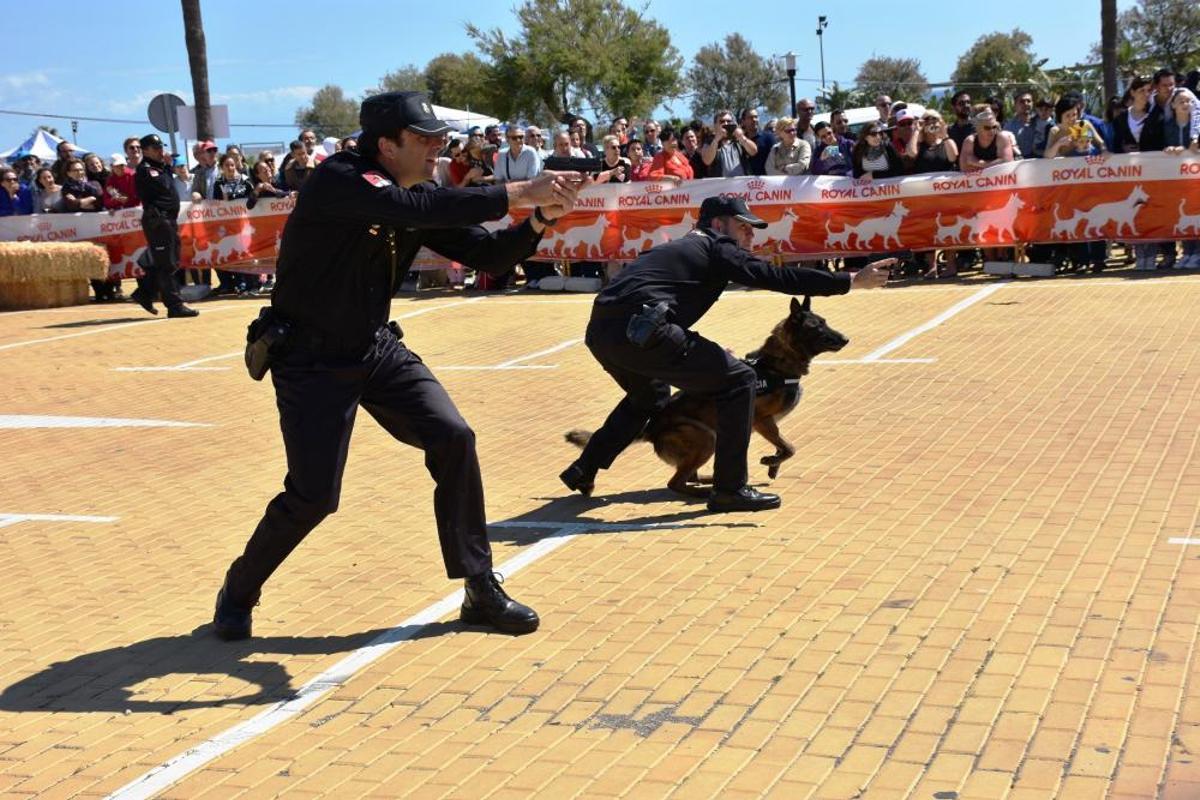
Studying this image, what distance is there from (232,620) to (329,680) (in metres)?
0.70

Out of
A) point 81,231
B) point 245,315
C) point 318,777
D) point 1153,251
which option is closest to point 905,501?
point 318,777

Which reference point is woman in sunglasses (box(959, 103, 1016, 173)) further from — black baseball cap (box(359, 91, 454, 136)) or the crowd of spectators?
black baseball cap (box(359, 91, 454, 136))

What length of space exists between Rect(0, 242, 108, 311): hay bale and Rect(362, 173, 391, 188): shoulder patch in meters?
15.7

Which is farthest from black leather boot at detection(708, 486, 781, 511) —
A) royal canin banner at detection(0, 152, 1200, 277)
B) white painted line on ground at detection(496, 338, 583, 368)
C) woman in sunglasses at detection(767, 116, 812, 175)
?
woman in sunglasses at detection(767, 116, 812, 175)

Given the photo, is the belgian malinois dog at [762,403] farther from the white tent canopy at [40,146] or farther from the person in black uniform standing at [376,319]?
the white tent canopy at [40,146]

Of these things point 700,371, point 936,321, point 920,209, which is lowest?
point 936,321

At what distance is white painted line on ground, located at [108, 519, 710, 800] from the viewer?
4676 mm

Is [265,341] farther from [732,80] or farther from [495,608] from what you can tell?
[732,80]

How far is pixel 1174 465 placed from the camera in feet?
26.3

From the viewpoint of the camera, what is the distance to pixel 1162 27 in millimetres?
67250

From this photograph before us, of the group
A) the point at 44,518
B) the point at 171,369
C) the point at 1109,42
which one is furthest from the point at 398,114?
the point at 1109,42

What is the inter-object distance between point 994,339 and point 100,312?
464 inches

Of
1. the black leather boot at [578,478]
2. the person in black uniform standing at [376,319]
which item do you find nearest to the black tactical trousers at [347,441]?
the person in black uniform standing at [376,319]

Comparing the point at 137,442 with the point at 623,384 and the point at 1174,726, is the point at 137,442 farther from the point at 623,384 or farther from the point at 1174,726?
the point at 1174,726
